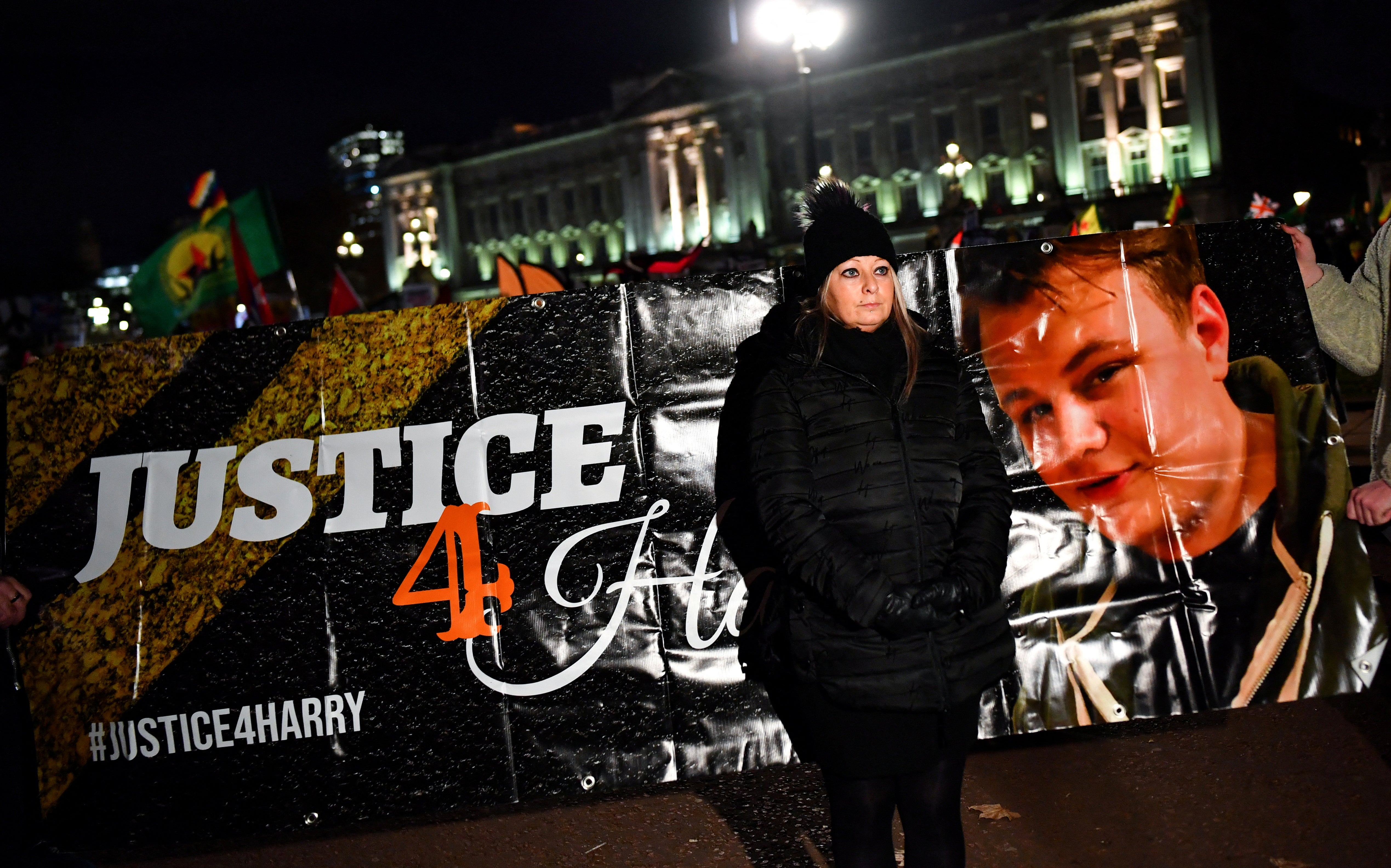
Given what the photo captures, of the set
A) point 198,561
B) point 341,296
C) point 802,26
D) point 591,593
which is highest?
point 802,26

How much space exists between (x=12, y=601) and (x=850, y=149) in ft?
212

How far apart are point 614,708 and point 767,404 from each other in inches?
54.4

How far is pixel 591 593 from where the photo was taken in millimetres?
3455

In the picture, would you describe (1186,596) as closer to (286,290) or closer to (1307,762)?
(1307,762)

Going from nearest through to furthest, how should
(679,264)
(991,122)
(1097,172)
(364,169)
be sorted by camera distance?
(679,264), (1097,172), (991,122), (364,169)

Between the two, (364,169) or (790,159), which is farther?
(364,169)

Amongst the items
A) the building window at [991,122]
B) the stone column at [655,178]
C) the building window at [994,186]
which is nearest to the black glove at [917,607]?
the building window at [994,186]

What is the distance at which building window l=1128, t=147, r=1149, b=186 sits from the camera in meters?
55.5

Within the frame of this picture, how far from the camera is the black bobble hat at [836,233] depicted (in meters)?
2.52

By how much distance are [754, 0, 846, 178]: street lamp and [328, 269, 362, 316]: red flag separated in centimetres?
553

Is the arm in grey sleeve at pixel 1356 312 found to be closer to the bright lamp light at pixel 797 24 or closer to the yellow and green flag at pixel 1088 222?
the yellow and green flag at pixel 1088 222

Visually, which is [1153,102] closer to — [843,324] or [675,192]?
[675,192]

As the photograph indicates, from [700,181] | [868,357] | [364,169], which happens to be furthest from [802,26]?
[364,169]

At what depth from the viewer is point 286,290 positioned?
6066cm
